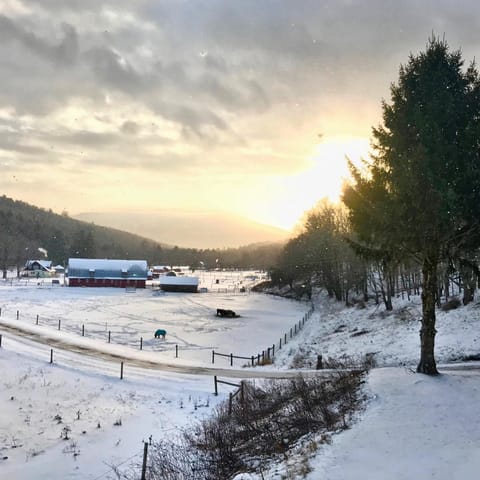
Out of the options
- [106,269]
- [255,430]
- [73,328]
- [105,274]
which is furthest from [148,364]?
[106,269]

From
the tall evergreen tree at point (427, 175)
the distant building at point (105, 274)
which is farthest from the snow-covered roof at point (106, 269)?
the tall evergreen tree at point (427, 175)

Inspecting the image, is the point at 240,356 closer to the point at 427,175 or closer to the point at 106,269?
the point at 427,175

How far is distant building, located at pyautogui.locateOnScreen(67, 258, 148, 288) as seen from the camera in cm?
9919

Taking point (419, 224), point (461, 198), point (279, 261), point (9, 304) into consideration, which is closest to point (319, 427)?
point (419, 224)

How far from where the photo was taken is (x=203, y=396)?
20625mm

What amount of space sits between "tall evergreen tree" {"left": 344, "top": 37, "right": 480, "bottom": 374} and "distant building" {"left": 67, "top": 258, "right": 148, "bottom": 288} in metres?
89.9

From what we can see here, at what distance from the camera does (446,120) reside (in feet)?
48.8

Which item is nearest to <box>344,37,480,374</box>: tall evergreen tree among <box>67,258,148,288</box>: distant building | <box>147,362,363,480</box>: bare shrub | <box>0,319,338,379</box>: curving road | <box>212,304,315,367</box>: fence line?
<box>147,362,363,480</box>: bare shrub

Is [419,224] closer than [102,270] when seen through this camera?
Yes

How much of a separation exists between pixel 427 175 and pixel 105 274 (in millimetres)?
94862

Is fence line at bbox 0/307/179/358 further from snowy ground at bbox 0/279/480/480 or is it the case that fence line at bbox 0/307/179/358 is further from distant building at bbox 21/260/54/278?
distant building at bbox 21/260/54/278

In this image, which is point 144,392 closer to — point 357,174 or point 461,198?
point 357,174

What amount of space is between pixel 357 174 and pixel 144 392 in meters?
14.2

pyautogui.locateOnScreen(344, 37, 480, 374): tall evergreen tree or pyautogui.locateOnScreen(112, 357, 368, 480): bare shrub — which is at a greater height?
pyautogui.locateOnScreen(344, 37, 480, 374): tall evergreen tree
